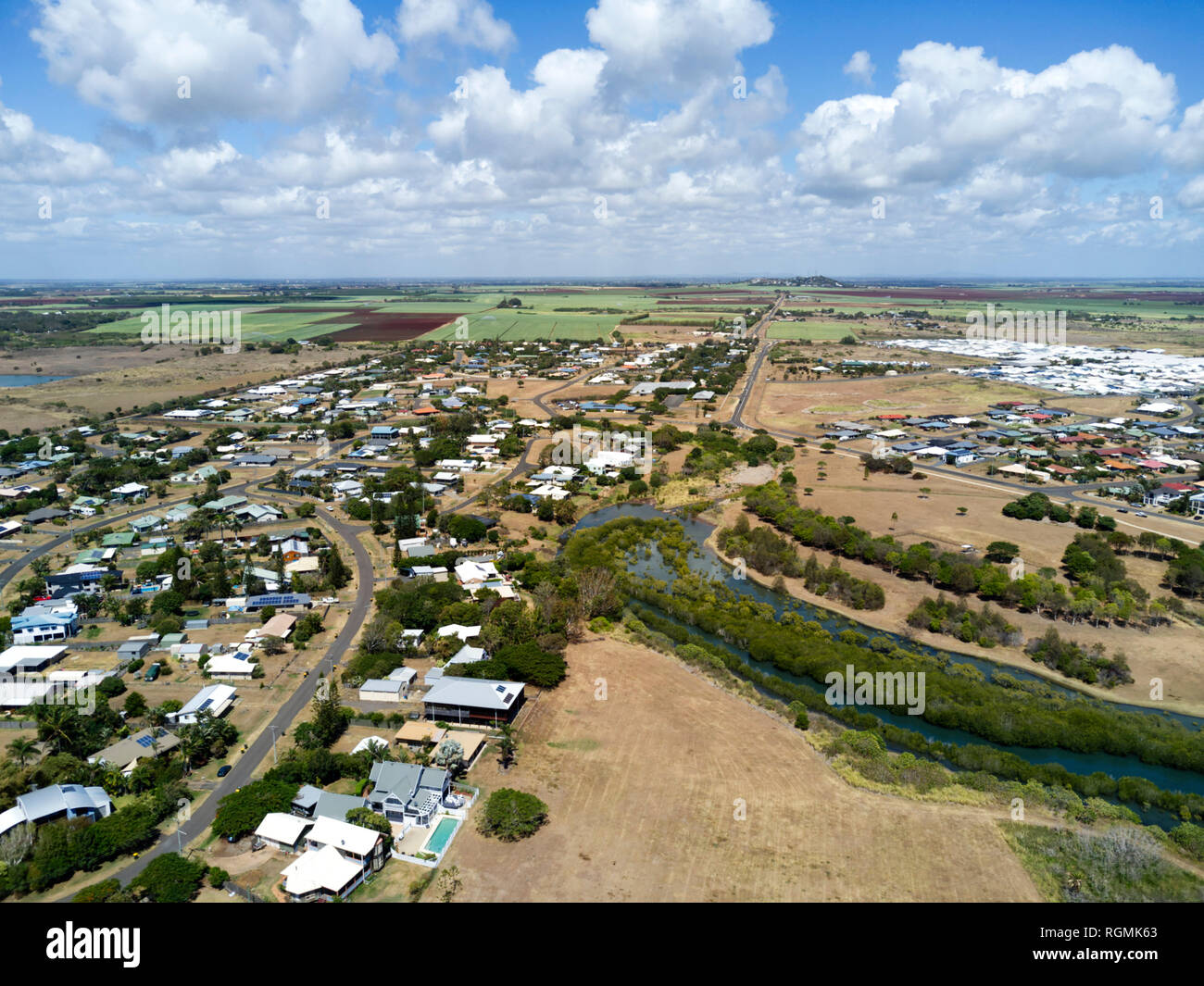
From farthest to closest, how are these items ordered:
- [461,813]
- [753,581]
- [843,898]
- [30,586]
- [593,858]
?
[753,581] < [30,586] < [461,813] < [593,858] < [843,898]

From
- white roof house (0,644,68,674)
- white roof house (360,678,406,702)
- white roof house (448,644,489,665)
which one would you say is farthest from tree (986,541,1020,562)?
white roof house (0,644,68,674)

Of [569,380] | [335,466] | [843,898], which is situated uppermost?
[569,380]

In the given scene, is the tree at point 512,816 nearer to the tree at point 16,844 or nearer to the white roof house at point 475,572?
the tree at point 16,844

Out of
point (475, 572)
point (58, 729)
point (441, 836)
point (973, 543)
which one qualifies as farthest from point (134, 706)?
point (973, 543)

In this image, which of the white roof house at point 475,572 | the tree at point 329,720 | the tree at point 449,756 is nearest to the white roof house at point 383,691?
the tree at point 329,720
